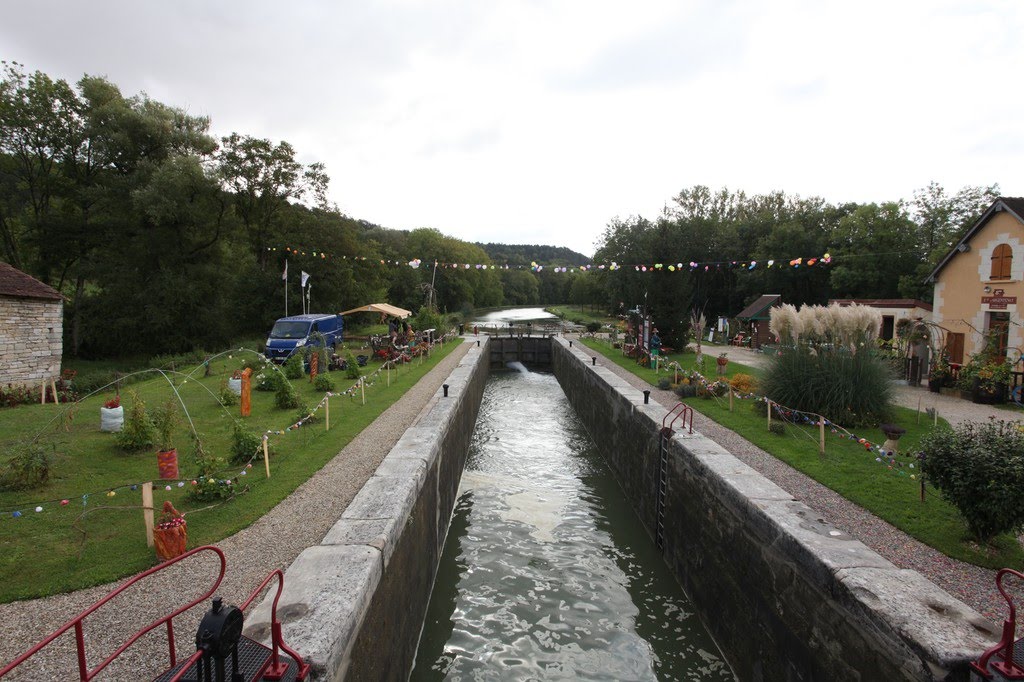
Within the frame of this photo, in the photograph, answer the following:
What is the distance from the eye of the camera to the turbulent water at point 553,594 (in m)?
6.10

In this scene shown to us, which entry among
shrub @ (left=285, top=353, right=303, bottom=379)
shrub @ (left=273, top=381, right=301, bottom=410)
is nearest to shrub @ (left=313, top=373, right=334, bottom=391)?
shrub @ (left=273, top=381, right=301, bottom=410)

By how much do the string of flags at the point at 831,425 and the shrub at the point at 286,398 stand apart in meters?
10.2

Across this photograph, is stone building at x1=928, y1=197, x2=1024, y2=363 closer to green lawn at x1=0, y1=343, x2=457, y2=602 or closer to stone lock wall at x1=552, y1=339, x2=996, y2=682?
stone lock wall at x1=552, y1=339, x2=996, y2=682

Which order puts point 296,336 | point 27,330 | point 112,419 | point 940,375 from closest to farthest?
point 112,419
point 940,375
point 27,330
point 296,336

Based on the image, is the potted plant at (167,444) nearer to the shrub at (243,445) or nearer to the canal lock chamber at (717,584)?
the shrub at (243,445)

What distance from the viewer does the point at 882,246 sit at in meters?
33.4

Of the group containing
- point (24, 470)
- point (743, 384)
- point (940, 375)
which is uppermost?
point (940, 375)

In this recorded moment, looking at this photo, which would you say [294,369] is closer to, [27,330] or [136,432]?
[27,330]

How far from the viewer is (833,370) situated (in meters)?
10.7

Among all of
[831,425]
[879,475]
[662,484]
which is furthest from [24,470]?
[831,425]

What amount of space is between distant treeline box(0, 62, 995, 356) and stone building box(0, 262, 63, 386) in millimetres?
11569

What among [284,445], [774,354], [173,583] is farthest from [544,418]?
[173,583]

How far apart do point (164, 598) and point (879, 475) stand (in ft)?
29.0

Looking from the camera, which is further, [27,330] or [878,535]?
[27,330]
